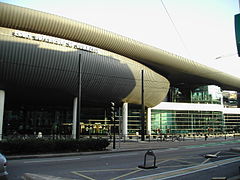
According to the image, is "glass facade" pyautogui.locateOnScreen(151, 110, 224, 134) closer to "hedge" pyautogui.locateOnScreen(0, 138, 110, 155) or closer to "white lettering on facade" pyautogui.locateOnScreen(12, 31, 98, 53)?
"white lettering on facade" pyautogui.locateOnScreen(12, 31, 98, 53)

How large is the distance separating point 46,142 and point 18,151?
74.5 inches

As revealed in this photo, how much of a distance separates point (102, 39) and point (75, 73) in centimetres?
758

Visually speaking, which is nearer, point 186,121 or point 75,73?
point 75,73

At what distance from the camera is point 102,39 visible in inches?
1442

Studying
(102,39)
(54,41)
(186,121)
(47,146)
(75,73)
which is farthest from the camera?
(186,121)

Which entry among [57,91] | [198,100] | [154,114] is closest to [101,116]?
[154,114]

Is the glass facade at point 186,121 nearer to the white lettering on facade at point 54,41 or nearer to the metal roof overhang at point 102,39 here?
the metal roof overhang at point 102,39

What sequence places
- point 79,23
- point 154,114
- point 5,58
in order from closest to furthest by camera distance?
point 5,58 < point 79,23 < point 154,114

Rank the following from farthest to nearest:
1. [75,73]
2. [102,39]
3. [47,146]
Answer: [102,39] → [75,73] → [47,146]

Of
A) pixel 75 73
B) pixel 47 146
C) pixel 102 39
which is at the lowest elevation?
pixel 47 146

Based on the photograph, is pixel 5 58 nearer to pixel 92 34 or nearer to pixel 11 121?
pixel 92 34

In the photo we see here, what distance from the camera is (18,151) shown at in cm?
1580

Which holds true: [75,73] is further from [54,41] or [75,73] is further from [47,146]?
[47,146]

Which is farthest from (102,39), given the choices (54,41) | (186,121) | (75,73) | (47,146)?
(186,121)
